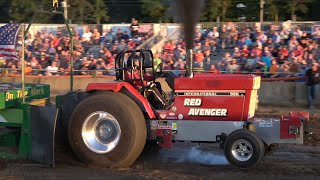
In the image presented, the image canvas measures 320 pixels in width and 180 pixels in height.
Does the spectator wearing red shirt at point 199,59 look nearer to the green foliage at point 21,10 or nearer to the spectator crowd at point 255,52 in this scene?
the spectator crowd at point 255,52

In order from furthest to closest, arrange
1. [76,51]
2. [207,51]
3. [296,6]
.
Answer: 1. [296,6]
2. [76,51]
3. [207,51]

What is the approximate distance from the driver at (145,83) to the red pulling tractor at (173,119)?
0.01 meters

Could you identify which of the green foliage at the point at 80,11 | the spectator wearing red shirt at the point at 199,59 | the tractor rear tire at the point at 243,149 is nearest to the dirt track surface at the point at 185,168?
the tractor rear tire at the point at 243,149

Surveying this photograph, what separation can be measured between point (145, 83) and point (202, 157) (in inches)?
57.8

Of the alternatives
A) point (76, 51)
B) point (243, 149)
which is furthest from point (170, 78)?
point (76, 51)

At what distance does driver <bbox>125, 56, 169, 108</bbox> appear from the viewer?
23.1ft

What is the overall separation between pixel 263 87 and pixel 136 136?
28.2 feet

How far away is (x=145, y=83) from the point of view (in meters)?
7.08

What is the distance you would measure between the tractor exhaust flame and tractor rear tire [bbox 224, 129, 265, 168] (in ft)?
1.79

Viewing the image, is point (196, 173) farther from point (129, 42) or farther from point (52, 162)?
point (129, 42)

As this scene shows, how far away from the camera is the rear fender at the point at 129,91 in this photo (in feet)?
22.5

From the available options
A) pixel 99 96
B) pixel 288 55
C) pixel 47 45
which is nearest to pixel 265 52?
pixel 288 55

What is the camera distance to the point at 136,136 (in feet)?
21.7

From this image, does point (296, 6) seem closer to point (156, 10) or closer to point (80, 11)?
point (156, 10)
